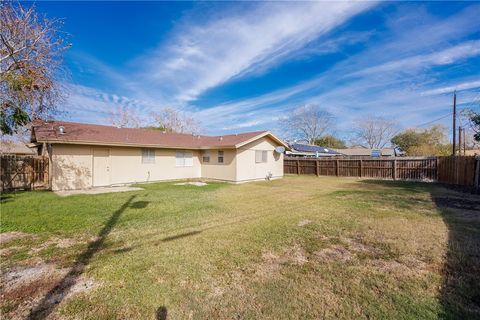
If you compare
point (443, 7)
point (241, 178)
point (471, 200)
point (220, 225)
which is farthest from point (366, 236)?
point (443, 7)

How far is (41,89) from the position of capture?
10.1 meters

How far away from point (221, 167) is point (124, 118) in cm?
2233

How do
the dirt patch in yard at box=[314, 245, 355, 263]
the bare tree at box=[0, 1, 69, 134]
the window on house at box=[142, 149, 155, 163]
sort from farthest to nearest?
the window on house at box=[142, 149, 155, 163] < the bare tree at box=[0, 1, 69, 134] < the dirt patch in yard at box=[314, 245, 355, 263]

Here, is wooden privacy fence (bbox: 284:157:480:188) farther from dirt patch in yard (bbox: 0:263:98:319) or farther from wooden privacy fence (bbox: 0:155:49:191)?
wooden privacy fence (bbox: 0:155:49:191)

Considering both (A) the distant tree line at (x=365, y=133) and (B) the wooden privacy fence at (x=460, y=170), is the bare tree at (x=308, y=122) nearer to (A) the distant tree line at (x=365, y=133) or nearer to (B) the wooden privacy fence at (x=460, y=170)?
(A) the distant tree line at (x=365, y=133)

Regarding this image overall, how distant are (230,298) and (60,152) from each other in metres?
12.5

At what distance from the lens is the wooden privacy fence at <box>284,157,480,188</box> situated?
12484 millimetres

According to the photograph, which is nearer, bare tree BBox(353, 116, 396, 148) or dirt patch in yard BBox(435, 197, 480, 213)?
dirt patch in yard BBox(435, 197, 480, 213)

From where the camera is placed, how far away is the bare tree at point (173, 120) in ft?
109

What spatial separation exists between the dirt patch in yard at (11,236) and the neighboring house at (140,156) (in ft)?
22.8

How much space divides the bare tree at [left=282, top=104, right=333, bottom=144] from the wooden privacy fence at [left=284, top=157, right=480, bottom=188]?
81.3 feet

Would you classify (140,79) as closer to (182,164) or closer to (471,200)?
(182,164)

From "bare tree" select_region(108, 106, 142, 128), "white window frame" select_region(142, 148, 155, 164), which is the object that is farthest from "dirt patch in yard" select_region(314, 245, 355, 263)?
"bare tree" select_region(108, 106, 142, 128)

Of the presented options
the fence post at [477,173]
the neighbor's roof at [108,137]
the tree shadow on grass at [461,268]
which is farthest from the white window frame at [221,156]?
the fence post at [477,173]
